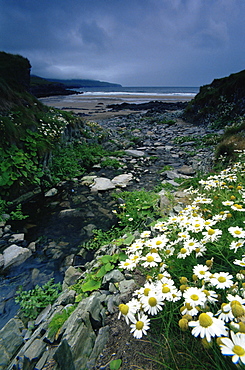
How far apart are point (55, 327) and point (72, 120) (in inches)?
403

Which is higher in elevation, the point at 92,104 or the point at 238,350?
the point at 92,104

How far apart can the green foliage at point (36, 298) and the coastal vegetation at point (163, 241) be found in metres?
0.01

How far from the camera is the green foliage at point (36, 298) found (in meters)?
2.77

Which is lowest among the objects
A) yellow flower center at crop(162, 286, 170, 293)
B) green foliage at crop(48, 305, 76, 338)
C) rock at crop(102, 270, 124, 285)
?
green foliage at crop(48, 305, 76, 338)

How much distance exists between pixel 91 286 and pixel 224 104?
1864cm

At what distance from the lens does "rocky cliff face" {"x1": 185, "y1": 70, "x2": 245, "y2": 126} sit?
1549 centimetres

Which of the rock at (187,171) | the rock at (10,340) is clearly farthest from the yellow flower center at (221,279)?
the rock at (187,171)

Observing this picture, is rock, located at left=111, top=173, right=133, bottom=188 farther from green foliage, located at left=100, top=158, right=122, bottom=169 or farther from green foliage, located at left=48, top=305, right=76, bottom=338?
green foliage, located at left=48, top=305, right=76, bottom=338

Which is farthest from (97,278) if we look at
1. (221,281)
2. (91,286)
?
(221,281)

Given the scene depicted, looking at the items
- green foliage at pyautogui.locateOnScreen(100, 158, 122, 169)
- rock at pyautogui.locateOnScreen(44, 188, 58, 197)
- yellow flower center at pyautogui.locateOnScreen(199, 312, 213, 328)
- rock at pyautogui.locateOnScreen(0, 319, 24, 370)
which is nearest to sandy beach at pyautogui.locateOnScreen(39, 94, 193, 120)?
green foliage at pyautogui.locateOnScreen(100, 158, 122, 169)

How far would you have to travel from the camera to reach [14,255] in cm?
371

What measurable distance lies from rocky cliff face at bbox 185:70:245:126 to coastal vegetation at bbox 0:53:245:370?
0.18m

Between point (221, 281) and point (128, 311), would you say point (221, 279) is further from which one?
point (128, 311)

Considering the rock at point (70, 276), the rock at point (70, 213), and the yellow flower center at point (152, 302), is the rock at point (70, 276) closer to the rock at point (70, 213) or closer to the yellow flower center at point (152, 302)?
the rock at point (70, 213)
